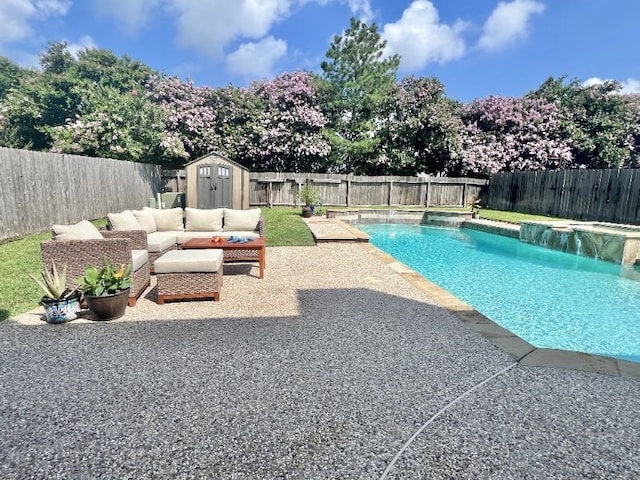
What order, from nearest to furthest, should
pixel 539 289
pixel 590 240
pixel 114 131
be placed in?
pixel 539 289
pixel 590 240
pixel 114 131

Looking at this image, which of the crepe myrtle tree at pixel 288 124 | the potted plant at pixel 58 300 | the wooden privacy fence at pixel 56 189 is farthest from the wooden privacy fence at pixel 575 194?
the wooden privacy fence at pixel 56 189

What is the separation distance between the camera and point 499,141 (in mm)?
18141

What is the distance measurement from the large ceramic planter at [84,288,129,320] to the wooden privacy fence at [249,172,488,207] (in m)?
12.6

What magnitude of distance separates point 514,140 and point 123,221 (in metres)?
19.0

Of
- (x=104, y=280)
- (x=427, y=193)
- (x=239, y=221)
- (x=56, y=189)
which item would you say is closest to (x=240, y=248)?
(x=239, y=221)

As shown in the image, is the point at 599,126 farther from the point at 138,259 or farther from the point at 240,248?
the point at 138,259

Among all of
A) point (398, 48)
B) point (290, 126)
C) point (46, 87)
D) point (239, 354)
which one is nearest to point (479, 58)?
point (398, 48)

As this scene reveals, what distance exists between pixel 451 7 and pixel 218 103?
11.8 metres

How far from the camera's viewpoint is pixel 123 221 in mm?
4969

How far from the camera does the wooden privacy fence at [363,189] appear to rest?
15.7 meters

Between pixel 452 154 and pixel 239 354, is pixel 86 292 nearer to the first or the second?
pixel 239 354

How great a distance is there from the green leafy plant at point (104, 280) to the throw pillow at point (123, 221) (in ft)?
4.81

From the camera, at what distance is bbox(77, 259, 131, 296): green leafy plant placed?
131 inches

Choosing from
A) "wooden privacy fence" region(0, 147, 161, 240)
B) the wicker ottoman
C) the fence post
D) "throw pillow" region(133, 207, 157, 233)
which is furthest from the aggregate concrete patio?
the fence post
